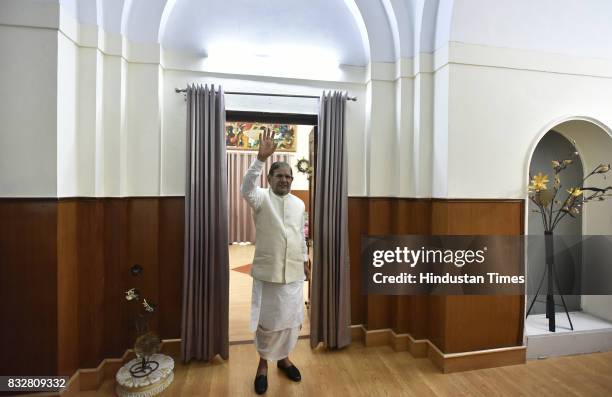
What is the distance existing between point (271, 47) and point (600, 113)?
9.75ft

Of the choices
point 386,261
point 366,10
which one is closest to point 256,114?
point 366,10

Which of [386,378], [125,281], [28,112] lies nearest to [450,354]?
[386,378]

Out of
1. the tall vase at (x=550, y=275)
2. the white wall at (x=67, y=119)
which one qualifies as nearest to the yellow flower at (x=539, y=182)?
the tall vase at (x=550, y=275)

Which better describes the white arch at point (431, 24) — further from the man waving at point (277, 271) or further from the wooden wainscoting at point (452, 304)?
the man waving at point (277, 271)

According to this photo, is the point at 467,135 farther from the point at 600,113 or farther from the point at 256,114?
the point at 256,114

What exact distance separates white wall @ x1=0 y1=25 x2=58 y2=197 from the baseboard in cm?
281

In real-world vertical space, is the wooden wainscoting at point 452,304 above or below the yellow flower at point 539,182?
below

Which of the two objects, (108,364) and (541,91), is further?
(541,91)

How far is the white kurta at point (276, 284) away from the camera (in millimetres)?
2266

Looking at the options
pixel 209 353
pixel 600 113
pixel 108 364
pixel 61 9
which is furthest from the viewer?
pixel 600 113

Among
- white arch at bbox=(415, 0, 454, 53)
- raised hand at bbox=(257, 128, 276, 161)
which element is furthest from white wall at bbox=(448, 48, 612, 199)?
raised hand at bbox=(257, 128, 276, 161)

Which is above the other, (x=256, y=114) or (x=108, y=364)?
(x=256, y=114)

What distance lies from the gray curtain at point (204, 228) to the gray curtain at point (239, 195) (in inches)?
176

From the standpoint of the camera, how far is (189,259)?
8.13ft
